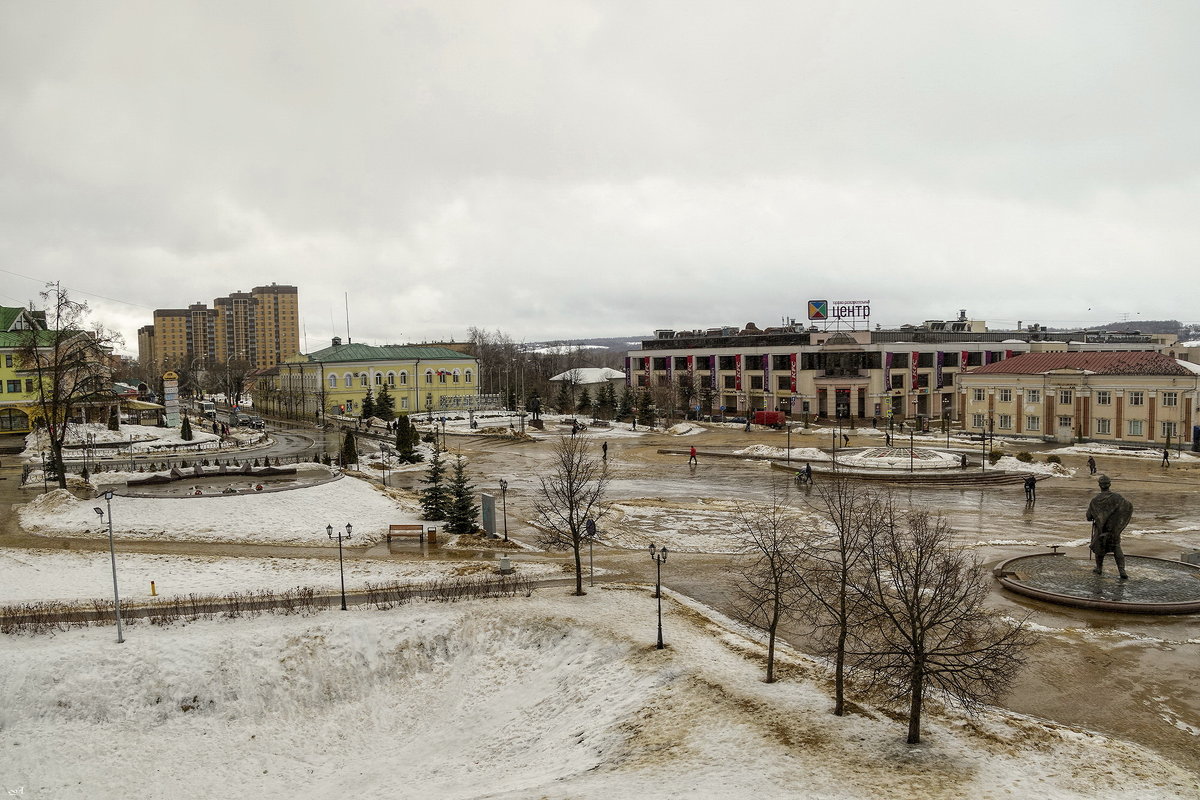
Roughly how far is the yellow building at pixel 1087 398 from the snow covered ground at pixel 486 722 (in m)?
56.0

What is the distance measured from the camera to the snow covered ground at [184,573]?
992 inches

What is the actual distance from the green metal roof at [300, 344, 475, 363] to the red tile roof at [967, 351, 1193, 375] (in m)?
65.9

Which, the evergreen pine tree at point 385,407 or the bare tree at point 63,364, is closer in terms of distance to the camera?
the bare tree at point 63,364

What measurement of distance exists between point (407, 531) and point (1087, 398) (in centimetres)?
6108

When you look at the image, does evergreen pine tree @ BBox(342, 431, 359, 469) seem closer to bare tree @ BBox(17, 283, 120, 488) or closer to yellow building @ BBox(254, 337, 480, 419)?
bare tree @ BBox(17, 283, 120, 488)

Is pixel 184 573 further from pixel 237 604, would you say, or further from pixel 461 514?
pixel 461 514

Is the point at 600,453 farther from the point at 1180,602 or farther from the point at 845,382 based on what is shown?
the point at 1180,602

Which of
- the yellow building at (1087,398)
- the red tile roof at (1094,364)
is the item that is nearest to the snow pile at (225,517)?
the yellow building at (1087,398)

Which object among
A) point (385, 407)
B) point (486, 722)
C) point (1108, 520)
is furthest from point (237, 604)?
point (385, 407)

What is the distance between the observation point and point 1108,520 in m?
24.9

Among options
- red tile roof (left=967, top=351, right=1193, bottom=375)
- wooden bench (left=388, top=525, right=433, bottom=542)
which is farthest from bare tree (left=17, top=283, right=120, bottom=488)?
red tile roof (left=967, top=351, right=1193, bottom=375)

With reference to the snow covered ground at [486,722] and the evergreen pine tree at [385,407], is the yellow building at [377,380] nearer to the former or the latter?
the evergreen pine tree at [385,407]

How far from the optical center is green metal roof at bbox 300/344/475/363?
98.8m

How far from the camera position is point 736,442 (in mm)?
71250
